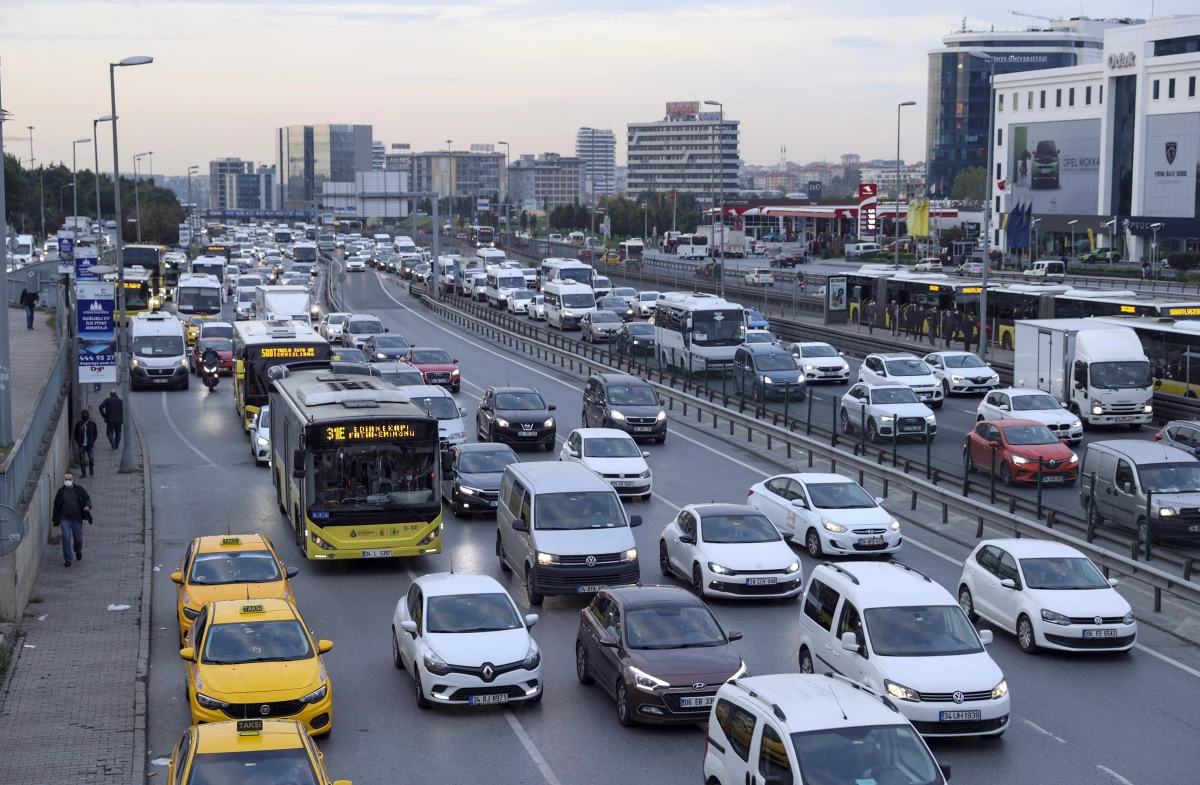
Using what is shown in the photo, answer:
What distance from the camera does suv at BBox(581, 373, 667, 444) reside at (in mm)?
34094

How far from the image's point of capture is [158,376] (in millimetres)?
46062

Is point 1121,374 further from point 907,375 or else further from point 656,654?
point 656,654

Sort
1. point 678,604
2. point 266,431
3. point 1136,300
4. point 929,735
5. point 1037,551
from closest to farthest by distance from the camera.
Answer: point 929,735
point 678,604
point 1037,551
point 266,431
point 1136,300

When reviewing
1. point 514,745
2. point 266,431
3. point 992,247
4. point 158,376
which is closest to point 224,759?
point 514,745

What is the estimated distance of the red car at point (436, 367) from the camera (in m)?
44.1

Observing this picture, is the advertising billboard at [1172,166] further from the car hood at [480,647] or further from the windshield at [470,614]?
the car hood at [480,647]

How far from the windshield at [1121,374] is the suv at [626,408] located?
1141 centimetres

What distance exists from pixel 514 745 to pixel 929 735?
4153 millimetres

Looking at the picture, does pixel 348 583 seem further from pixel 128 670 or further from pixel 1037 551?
pixel 1037 551

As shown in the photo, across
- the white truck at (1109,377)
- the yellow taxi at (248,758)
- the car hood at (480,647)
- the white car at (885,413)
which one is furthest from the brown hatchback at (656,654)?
the white truck at (1109,377)

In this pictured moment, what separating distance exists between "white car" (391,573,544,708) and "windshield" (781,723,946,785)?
5.16 m

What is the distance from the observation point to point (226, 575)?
18312 millimetres

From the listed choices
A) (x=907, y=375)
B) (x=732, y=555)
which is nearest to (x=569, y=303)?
(x=907, y=375)

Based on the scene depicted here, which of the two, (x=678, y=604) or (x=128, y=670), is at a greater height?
(x=678, y=604)
